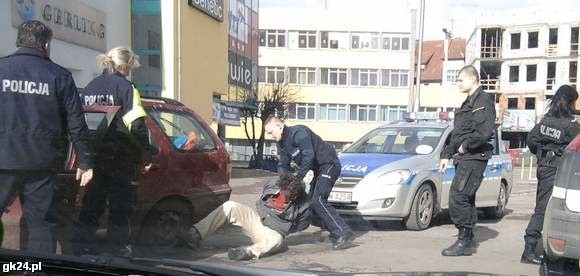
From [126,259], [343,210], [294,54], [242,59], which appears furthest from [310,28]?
[126,259]

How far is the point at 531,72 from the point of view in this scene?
176ft

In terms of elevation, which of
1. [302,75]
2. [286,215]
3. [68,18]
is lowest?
[286,215]

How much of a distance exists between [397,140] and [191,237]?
3.90m

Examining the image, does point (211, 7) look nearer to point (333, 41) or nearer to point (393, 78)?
point (333, 41)

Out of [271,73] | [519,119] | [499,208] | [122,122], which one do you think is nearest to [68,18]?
[122,122]

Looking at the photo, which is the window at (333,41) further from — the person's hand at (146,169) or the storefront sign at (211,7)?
the person's hand at (146,169)

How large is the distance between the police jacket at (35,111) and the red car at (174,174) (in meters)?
0.66

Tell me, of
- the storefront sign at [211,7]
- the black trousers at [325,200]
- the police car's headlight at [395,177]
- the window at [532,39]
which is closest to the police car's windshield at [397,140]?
the police car's headlight at [395,177]

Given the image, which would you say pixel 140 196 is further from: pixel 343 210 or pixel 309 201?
pixel 343 210

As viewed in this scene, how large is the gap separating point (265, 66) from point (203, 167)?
47497 millimetres

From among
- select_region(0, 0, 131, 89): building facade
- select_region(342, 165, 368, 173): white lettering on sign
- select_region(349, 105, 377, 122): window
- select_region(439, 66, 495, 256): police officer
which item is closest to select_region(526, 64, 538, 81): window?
select_region(349, 105, 377, 122): window

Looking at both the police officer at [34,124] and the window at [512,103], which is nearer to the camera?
the police officer at [34,124]

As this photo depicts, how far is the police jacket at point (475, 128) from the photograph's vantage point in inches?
220

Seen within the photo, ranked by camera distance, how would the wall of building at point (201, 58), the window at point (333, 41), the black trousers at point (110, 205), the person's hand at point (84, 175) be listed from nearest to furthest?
1. the person's hand at point (84, 175)
2. the black trousers at point (110, 205)
3. the wall of building at point (201, 58)
4. the window at point (333, 41)
